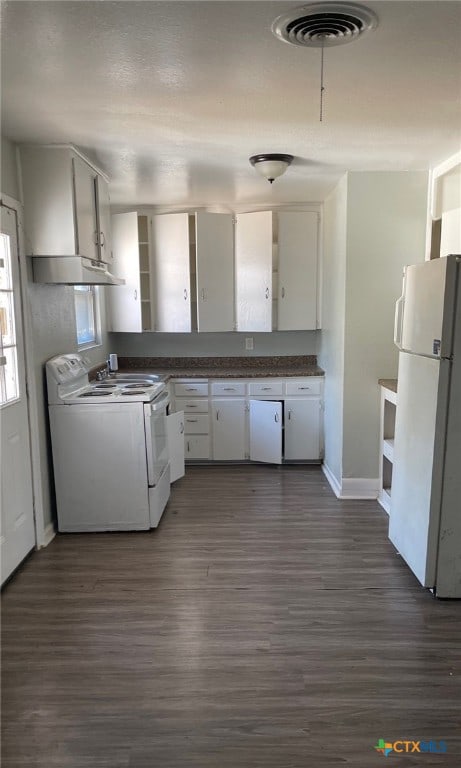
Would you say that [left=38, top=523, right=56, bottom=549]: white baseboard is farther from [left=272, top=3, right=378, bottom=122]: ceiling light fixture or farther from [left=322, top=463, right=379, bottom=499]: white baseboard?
[left=272, top=3, right=378, bottom=122]: ceiling light fixture

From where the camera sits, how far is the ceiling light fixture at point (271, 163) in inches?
127

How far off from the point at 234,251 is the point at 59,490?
2.70 m

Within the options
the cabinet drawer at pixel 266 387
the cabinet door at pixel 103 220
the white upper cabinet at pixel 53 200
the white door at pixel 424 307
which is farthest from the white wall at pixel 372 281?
the white upper cabinet at pixel 53 200

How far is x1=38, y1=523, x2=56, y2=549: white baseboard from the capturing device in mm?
3319

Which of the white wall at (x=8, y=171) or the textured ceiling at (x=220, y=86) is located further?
the white wall at (x=8, y=171)

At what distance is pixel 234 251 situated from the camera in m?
4.97

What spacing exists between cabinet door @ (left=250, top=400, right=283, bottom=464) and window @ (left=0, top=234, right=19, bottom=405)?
7.62 ft

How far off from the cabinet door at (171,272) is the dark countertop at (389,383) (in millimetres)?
1992

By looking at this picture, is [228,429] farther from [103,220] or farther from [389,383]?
[103,220]

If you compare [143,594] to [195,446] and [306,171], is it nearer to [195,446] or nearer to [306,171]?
[195,446]

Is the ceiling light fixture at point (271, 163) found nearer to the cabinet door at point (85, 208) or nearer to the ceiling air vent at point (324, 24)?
the cabinet door at point (85, 208)

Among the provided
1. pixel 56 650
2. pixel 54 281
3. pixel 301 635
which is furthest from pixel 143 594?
pixel 54 281

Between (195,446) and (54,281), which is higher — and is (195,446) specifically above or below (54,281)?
below

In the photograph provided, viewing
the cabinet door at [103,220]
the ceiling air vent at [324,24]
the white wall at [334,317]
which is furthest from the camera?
the white wall at [334,317]
